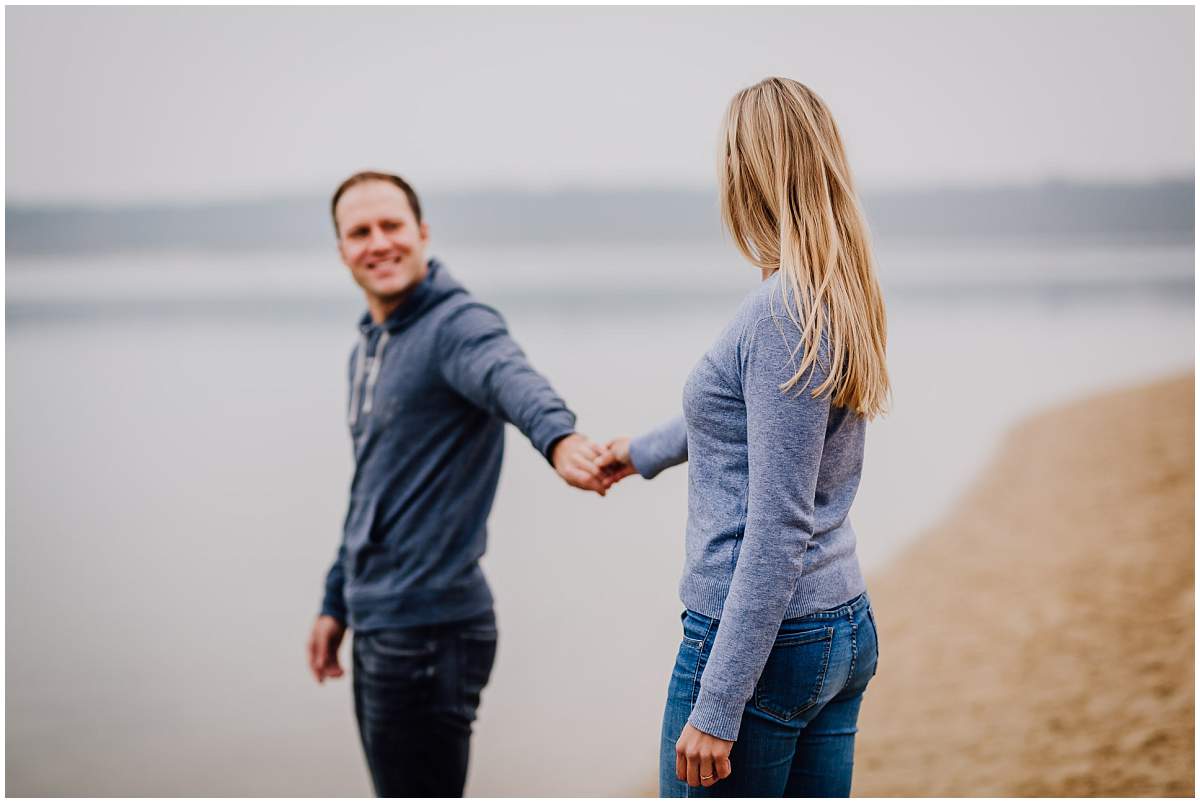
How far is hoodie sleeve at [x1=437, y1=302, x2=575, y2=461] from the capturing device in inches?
81.5

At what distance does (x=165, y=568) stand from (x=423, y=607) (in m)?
4.26

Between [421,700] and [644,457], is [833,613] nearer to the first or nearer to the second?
[644,457]

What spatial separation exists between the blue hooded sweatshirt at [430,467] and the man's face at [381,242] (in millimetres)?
86

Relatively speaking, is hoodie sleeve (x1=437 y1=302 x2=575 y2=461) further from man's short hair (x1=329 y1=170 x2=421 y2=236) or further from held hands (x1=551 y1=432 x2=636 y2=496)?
man's short hair (x1=329 y1=170 x2=421 y2=236)

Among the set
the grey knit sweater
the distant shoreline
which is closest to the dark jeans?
the grey knit sweater

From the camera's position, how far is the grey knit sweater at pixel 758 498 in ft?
4.50

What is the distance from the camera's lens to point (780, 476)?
4.49ft

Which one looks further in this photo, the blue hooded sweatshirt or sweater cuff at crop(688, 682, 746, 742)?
the blue hooded sweatshirt

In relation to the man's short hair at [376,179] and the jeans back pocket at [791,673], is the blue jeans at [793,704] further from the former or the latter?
the man's short hair at [376,179]

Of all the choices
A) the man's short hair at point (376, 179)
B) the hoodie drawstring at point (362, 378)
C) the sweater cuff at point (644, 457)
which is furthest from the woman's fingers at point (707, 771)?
the man's short hair at point (376, 179)

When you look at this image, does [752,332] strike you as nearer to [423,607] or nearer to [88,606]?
[423,607]

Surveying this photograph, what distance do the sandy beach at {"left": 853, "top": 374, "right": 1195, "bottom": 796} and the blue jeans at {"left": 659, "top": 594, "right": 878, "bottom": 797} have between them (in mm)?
1851

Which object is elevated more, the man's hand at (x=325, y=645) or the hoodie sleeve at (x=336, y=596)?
the hoodie sleeve at (x=336, y=596)

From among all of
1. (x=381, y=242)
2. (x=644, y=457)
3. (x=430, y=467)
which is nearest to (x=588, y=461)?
(x=644, y=457)
